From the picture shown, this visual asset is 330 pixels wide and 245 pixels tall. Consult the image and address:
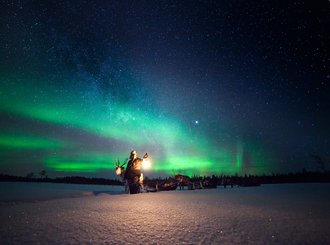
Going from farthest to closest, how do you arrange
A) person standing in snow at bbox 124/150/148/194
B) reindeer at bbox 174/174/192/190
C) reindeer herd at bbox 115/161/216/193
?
reindeer at bbox 174/174/192/190
reindeer herd at bbox 115/161/216/193
person standing in snow at bbox 124/150/148/194

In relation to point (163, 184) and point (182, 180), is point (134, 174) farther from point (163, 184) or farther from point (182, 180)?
point (182, 180)

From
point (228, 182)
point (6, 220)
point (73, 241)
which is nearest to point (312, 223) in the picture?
point (73, 241)

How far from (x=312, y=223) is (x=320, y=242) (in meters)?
2.16

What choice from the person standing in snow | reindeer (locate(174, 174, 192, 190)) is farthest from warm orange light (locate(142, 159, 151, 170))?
reindeer (locate(174, 174, 192, 190))

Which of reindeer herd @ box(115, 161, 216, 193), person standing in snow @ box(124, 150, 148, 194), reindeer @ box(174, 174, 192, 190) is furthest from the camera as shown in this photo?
reindeer @ box(174, 174, 192, 190)

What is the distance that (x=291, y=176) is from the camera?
2018 inches

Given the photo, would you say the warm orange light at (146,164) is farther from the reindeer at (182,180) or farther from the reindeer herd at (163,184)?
the reindeer at (182,180)

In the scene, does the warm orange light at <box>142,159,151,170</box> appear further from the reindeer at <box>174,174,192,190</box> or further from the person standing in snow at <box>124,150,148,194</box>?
the reindeer at <box>174,174,192,190</box>

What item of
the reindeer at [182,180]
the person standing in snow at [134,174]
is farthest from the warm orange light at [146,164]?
the reindeer at [182,180]

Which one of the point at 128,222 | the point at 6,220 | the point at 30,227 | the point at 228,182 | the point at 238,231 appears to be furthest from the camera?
the point at 228,182

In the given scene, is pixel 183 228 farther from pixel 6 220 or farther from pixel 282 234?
pixel 6 220

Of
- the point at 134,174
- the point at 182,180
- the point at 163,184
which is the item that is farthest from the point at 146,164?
the point at 182,180

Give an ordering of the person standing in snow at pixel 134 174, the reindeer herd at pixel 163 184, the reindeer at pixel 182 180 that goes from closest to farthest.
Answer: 1. the person standing in snow at pixel 134 174
2. the reindeer herd at pixel 163 184
3. the reindeer at pixel 182 180

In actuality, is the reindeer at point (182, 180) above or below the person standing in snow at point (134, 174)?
below
